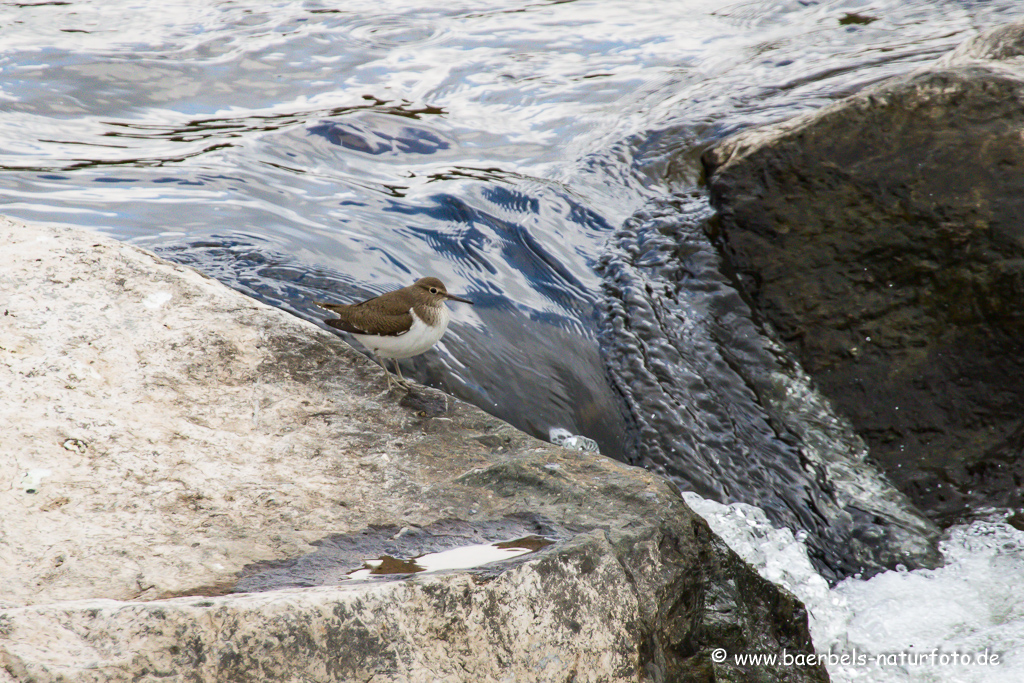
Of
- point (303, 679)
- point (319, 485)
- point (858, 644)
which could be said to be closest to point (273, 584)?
point (303, 679)

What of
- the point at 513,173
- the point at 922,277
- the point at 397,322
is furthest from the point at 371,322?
the point at 513,173

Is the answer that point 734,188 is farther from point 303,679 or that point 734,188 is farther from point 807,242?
point 303,679

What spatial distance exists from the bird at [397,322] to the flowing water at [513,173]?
76 cm

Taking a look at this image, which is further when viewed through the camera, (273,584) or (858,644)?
(858,644)

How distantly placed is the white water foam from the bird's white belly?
1.75 metres

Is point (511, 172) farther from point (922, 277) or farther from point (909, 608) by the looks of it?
point (909, 608)

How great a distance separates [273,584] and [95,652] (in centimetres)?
51

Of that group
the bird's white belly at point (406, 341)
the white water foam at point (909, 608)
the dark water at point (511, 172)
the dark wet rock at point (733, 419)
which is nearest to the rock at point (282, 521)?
the bird's white belly at point (406, 341)

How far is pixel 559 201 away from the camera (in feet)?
23.0

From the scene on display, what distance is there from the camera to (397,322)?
3873 mm

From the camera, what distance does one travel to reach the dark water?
4887mm

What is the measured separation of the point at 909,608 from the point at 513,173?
5.12 meters

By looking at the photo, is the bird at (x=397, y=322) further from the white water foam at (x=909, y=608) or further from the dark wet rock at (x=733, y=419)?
the white water foam at (x=909, y=608)

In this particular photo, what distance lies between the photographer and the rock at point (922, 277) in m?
4.91
